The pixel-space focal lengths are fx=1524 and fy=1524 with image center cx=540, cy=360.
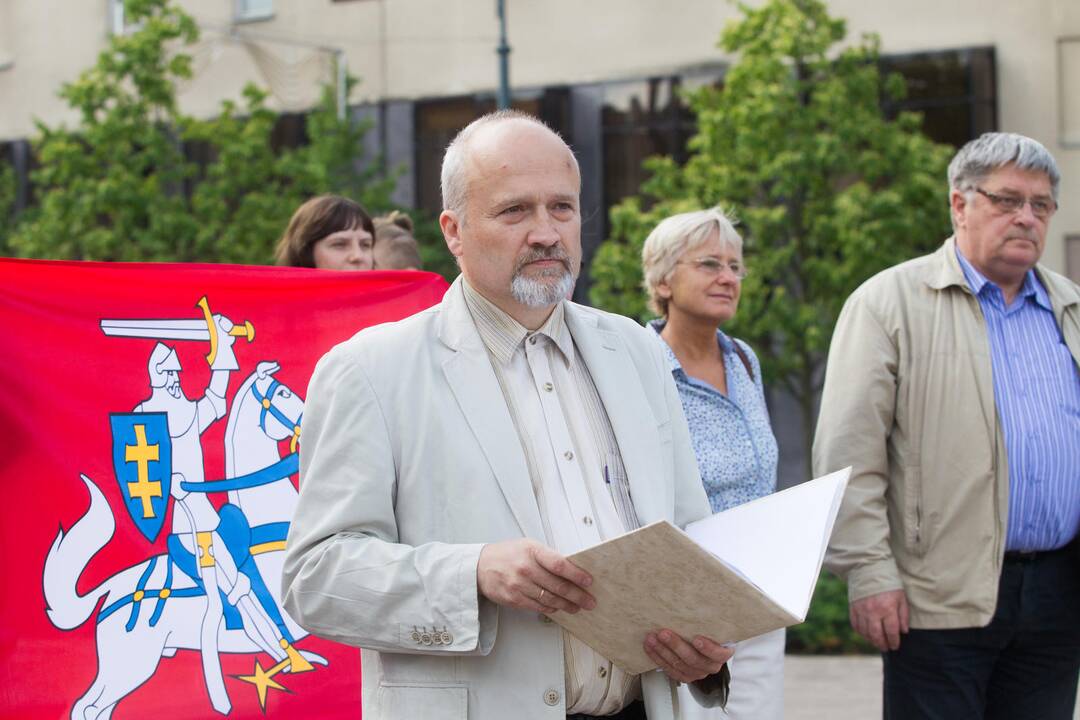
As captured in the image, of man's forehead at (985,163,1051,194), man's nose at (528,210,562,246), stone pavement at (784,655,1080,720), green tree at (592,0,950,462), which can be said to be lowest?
stone pavement at (784,655,1080,720)

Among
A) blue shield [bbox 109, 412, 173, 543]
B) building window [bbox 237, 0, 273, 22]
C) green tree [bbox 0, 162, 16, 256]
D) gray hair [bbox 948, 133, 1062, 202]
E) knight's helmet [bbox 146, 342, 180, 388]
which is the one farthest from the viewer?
green tree [bbox 0, 162, 16, 256]

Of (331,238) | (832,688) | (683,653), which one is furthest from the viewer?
(832,688)

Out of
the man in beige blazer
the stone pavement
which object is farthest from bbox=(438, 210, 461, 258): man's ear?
the stone pavement

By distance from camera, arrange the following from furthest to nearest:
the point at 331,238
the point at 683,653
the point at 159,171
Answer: the point at 159,171, the point at 331,238, the point at 683,653

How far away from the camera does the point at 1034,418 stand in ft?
15.5

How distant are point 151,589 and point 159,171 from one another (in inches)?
676

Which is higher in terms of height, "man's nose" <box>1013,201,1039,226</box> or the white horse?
"man's nose" <box>1013,201,1039,226</box>

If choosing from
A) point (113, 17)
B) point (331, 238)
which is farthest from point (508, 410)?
point (113, 17)

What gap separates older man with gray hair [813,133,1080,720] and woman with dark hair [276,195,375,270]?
203 cm

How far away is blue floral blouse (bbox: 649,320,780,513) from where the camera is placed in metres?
5.12

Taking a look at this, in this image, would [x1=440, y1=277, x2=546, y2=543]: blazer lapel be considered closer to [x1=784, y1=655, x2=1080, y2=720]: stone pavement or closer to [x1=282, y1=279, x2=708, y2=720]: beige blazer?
[x1=282, y1=279, x2=708, y2=720]: beige blazer

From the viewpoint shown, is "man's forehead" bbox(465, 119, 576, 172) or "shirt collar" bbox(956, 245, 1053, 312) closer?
"man's forehead" bbox(465, 119, 576, 172)

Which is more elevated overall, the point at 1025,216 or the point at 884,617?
the point at 1025,216

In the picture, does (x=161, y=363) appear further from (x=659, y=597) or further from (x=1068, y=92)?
(x=1068, y=92)
